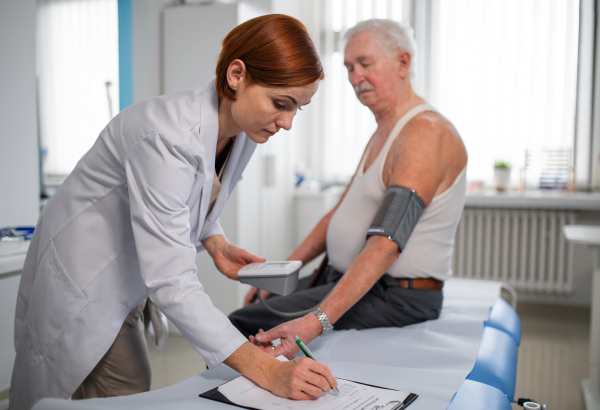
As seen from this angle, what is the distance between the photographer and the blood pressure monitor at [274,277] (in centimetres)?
106

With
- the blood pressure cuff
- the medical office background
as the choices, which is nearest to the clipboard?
the blood pressure cuff

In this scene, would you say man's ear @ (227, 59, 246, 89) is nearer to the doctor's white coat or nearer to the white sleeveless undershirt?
the doctor's white coat

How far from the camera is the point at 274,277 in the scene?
1.07m

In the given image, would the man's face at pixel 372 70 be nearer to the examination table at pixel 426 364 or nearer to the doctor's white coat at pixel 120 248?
the doctor's white coat at pixel 120 248

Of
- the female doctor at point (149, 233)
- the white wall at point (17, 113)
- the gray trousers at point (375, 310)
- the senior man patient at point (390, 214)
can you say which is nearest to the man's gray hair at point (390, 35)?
the senior man patient at point (390, 214)

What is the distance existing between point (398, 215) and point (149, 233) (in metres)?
0.67

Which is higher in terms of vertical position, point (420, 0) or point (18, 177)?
point (420, 0)

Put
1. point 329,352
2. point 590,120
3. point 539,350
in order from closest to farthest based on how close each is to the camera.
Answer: point 329,352
point 539,350
point 590,120

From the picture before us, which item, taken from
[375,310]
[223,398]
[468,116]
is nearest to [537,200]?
[468,116]

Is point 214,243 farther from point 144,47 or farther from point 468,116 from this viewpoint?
point 468,116

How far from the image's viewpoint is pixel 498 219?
3656mm

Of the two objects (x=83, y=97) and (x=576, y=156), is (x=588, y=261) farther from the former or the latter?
(x=83, y=97)

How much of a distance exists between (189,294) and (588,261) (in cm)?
364

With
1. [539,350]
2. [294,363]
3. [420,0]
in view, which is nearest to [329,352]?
[294,363]
